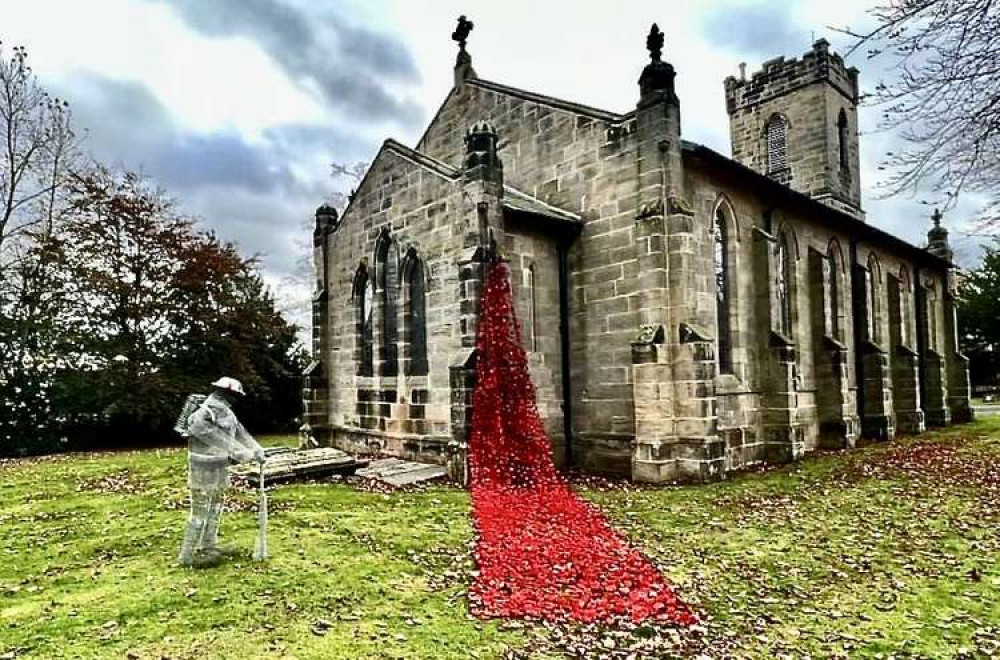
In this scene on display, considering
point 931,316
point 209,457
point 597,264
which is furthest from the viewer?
point 931,316

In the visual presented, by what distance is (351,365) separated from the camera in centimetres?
1677

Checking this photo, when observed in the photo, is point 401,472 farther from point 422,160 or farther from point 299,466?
point 422,160

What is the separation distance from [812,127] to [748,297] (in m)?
15.5

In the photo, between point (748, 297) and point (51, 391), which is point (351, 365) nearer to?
point (748, 297)

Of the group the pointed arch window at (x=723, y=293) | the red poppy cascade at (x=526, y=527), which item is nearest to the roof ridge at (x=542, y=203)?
the red poppy cascade at (x=526, y=527)

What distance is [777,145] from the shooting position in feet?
94.6

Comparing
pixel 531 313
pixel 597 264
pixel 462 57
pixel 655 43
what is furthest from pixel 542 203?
pixel 462 57

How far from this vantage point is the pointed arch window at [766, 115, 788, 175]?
28.3m

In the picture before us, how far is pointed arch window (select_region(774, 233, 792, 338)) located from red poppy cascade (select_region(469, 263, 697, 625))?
8.09 meters

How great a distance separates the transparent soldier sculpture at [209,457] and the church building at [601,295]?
→ 5637 millimetres

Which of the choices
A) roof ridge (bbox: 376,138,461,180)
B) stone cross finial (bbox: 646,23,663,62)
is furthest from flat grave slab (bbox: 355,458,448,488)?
stone cross finial (bbox: 646,23,663,62)

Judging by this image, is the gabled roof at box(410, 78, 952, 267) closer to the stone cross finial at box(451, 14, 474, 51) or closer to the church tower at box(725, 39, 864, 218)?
the stone cross finial at box(451, 14, 474, 51)

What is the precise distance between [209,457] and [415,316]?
8062 mm

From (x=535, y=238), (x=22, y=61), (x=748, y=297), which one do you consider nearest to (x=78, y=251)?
(x=22, y=61)
